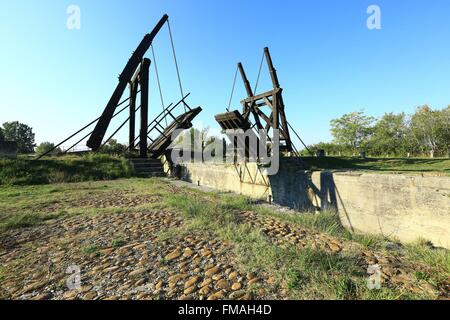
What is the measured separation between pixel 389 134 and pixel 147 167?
164ft

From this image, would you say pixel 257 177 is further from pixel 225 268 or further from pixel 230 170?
pixel 225 268

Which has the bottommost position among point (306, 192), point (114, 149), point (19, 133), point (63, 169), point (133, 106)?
point (306, 192)

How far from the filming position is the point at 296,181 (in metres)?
9.92

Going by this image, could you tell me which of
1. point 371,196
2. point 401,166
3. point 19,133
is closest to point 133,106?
point 371,196

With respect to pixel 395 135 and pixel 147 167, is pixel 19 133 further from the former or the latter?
pixel 395 135

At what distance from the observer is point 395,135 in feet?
149

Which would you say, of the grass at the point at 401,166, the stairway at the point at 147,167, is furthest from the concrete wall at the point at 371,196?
the stairway at the point at 147,167

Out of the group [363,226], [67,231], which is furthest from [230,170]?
[67,231]

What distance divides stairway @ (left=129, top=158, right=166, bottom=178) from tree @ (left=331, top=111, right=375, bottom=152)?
4565cm

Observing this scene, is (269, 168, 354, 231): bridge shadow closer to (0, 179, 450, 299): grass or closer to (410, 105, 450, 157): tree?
(0, 179, 450, 299): grass

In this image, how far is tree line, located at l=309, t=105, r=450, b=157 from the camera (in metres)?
34.2

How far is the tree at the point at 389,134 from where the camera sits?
3919 cm
